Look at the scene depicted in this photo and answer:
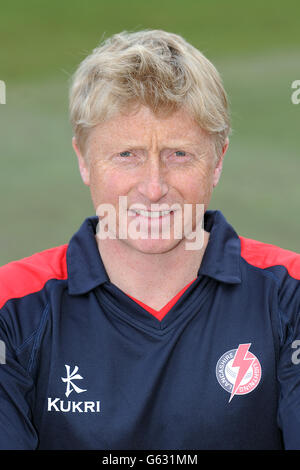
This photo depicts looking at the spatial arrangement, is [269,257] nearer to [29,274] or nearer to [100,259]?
[100,259]

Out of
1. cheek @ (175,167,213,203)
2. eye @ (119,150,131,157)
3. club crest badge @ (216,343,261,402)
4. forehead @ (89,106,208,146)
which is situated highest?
forehead @ (89,106,208,146)

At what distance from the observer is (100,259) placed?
1.41 m

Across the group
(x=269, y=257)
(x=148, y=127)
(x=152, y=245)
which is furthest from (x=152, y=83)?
(x=269, y=257)

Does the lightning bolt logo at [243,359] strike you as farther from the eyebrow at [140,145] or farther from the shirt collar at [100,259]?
the eyebrow at [140,145]

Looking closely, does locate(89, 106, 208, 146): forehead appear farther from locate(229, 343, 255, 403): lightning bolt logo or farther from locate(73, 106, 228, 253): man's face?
locate(229, 343, 255, 403): lightning bolt logo

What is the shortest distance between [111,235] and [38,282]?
0.18 meters

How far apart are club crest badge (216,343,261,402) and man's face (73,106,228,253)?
24cm

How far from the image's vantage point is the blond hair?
1266 millimetres

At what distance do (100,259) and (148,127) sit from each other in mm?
307

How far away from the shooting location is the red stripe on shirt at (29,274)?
4.40 ft

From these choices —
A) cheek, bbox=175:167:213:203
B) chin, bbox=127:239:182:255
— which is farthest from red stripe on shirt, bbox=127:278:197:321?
cheek, bbox=175:167:213:203

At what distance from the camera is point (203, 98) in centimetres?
128
